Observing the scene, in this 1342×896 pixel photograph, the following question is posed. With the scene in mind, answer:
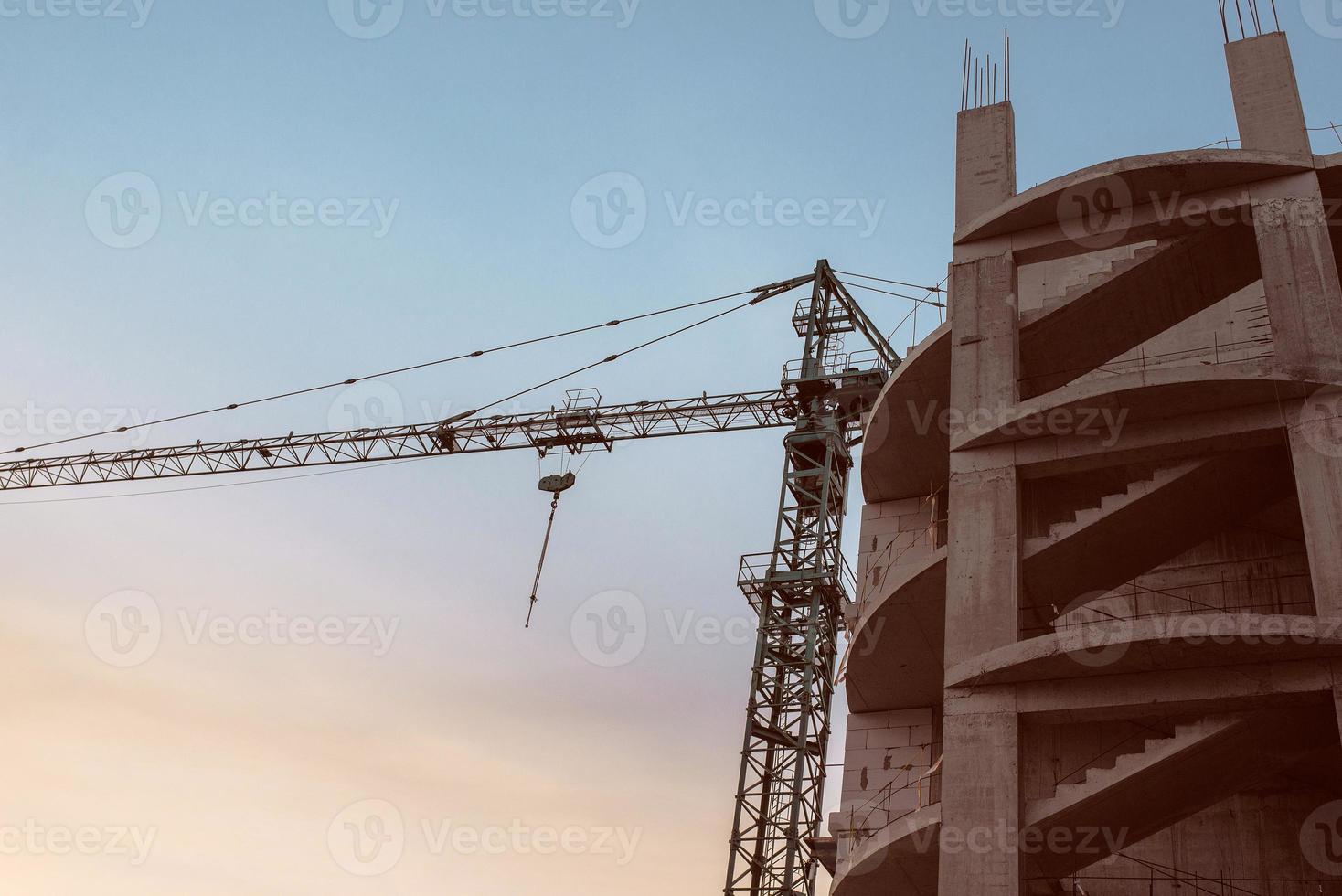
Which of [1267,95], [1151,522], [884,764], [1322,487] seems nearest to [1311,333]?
[1322,487]

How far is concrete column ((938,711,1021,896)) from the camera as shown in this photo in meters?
20.5

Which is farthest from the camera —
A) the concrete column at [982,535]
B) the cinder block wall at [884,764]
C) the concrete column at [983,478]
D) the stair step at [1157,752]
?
the cinder block wall at [884,764]

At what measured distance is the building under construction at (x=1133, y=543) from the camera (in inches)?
813

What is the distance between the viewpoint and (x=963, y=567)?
76.7 feet

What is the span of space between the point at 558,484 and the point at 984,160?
30.9 m

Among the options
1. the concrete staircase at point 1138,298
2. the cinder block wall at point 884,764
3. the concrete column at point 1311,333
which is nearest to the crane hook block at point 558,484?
the cinder block wall at point 884,764

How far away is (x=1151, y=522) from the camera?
75.5 feet

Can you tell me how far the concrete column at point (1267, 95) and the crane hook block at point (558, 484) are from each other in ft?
115

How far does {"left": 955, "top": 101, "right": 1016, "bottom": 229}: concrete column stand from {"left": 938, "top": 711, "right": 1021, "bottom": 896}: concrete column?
440 inches

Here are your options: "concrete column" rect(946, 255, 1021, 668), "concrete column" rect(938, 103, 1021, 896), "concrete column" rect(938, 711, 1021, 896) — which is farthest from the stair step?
"concrete column" rect(946, 255, 1021, 668)

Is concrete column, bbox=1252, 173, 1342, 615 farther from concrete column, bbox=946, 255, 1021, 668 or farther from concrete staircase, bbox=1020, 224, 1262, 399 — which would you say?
concrete column, bbox=946, 255, 1021, 668

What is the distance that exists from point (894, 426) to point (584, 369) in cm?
3332

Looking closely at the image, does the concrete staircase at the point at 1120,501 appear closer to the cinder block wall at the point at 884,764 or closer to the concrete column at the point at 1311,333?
the concrete column at the point at 1311,333

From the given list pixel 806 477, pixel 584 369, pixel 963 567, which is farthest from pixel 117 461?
pixel 963 567
